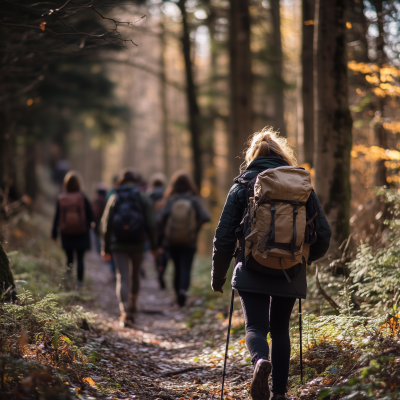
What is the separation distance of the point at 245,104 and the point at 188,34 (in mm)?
5704

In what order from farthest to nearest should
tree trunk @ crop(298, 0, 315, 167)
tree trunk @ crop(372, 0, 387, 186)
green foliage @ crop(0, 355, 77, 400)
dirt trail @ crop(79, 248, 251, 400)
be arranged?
tree trunk @ crop(298, 0, 315, 167) → tree trunk @ crop(372, 0, 387, 186) → dirt trail @ crop(79, 248, 251, 400) → green foliage @ crop(0, 355, 77, 400)

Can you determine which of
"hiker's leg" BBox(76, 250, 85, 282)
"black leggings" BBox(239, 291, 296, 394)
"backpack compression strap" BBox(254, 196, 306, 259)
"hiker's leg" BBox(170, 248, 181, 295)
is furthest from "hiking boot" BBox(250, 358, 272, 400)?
"hiker's leg" BBox(76, 250, 85, 282)

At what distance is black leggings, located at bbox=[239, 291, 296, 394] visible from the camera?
3.16m

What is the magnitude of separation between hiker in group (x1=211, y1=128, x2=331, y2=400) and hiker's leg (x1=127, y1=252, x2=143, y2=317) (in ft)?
10.4

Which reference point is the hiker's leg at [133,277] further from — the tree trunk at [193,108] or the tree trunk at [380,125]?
the tree trunk at [193,108]

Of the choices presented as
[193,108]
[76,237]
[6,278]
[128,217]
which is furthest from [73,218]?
[193,108]

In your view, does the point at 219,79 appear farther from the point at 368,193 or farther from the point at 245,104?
the point at 368,193

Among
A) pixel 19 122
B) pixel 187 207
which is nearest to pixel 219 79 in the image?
pixel 19 122

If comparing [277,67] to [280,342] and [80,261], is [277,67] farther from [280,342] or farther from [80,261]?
[280,342]

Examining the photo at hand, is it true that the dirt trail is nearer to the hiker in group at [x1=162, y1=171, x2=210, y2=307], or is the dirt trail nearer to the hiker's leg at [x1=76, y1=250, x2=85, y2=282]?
the hiker's leg at [x1=76, y1=250, x2=85, y2=282]

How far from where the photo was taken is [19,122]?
13.3m

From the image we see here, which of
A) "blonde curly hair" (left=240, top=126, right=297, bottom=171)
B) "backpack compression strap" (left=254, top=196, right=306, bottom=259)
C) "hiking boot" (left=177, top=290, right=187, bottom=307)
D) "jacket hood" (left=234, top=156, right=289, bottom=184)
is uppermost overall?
"blonde curly hair" (left=240, top=126, right=297, bottom=171)

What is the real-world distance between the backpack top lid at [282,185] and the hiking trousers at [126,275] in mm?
3724

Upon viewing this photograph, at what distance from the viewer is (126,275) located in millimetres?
6410
